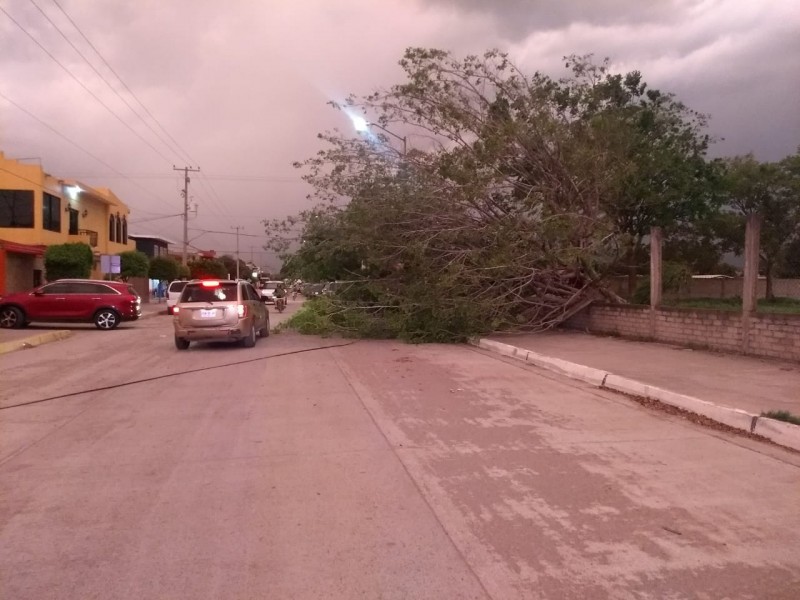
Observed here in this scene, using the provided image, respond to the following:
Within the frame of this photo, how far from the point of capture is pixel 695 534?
5043 millimetres

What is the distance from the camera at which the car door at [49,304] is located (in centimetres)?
2362

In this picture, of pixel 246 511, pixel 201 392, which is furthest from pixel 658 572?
pixel 201 392

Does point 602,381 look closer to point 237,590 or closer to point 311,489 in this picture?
point 311,489

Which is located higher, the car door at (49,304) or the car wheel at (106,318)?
the car door at (49,304)

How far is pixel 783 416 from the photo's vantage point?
7.96 metres

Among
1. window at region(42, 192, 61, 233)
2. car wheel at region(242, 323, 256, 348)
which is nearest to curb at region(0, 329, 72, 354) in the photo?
car wheel at region(242, 323, 256, 348)

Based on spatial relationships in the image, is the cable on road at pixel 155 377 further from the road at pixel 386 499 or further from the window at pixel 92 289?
the window at pixel 92 289

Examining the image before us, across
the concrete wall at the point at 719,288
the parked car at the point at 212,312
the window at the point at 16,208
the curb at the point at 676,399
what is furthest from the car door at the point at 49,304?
the concrete wall at the point at 719,288

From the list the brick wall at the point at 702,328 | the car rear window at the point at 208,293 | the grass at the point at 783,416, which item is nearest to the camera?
the grass at the point at 783,416

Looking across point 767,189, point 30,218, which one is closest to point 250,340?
point 30,218

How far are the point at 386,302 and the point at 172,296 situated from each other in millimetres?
18974

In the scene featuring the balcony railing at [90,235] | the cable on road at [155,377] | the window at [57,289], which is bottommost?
the cable on road at [155,377]

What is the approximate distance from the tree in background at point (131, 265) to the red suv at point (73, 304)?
25.4 meters

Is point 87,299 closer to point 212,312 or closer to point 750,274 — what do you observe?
point 212,312
